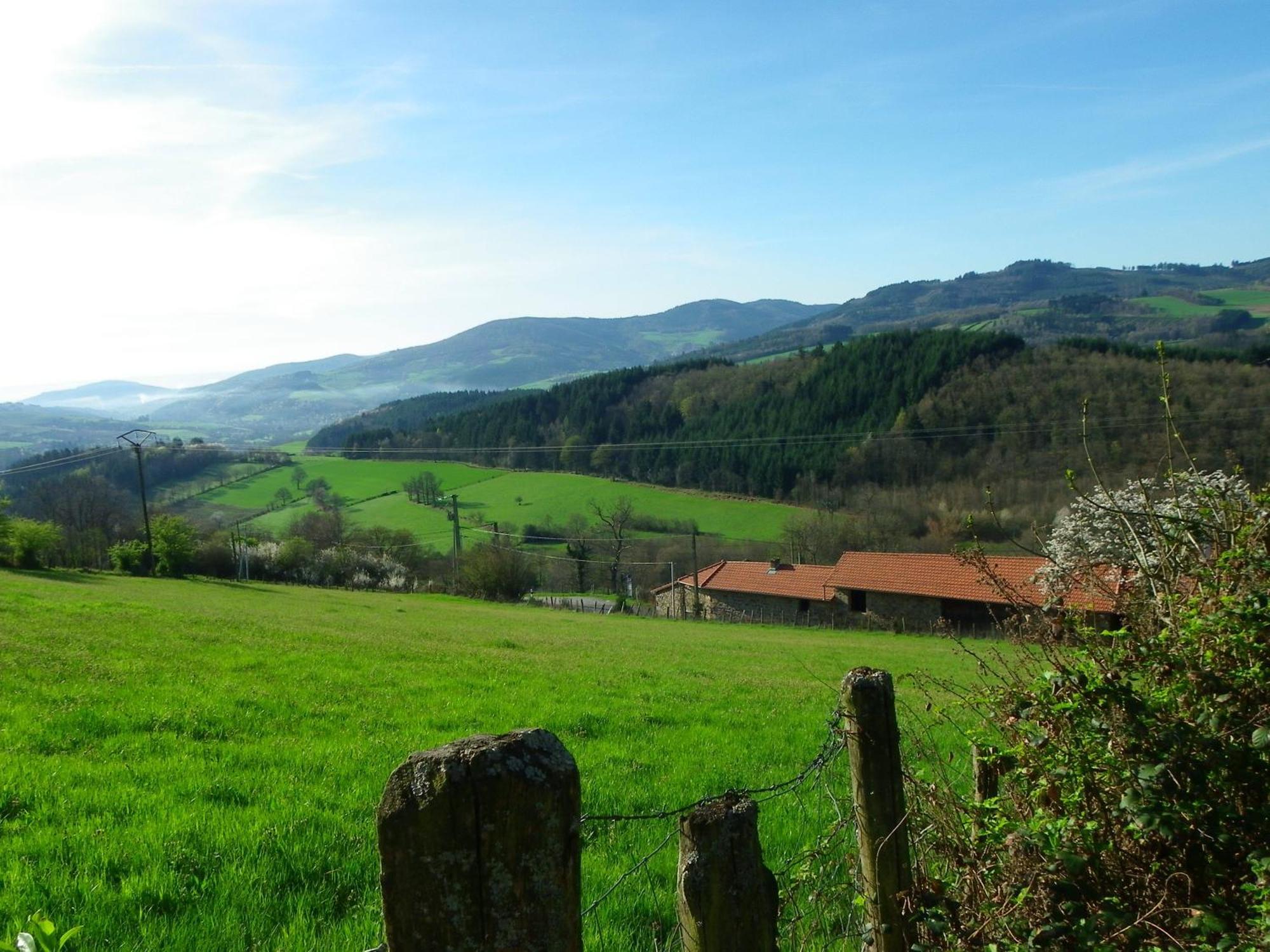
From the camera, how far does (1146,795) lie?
2514 millimetres

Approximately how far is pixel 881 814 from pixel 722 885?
1.04m

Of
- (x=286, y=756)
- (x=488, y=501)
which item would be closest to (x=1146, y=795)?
(x=286, y=756)

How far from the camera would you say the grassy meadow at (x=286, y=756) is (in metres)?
3.93

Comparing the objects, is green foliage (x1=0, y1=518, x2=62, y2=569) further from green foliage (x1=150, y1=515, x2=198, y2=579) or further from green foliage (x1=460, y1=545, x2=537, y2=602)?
green foliage (x1=460, y1=545, x2=537, y2=602)

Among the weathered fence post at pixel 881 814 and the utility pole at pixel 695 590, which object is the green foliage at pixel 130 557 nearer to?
the utility pole at pixel 695 590

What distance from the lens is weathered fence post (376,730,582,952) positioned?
4.94 feet

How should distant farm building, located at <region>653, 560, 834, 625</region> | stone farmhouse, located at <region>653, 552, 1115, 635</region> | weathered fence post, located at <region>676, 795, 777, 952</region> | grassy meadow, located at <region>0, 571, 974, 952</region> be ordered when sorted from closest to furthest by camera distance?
weathered fence post, located at <region>676, 795, 777, 952</region>, grassy meadow, located at <region>0, 571, 974, 952</region>, stone farmhouse, located at <region>653, 552, 1115, 635</region>, distant farm building, located at <region>653, 560, 834, 625</region>

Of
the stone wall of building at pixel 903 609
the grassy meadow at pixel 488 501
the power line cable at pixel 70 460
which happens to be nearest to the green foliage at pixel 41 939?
the stone wall of building at pixel 903 609

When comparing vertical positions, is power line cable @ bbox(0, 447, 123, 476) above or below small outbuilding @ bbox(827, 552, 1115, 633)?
above

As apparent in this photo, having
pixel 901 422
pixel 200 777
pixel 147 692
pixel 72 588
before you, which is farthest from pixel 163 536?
pixel 901 422

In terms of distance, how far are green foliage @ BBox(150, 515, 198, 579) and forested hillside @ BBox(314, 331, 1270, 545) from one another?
172 ft

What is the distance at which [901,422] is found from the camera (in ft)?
303

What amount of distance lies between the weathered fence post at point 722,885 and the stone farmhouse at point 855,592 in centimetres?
4042

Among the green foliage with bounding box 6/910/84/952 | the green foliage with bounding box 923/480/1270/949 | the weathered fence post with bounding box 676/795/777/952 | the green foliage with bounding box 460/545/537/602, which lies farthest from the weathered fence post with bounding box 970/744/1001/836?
the green foliage with bounding box 460/545/537/602
